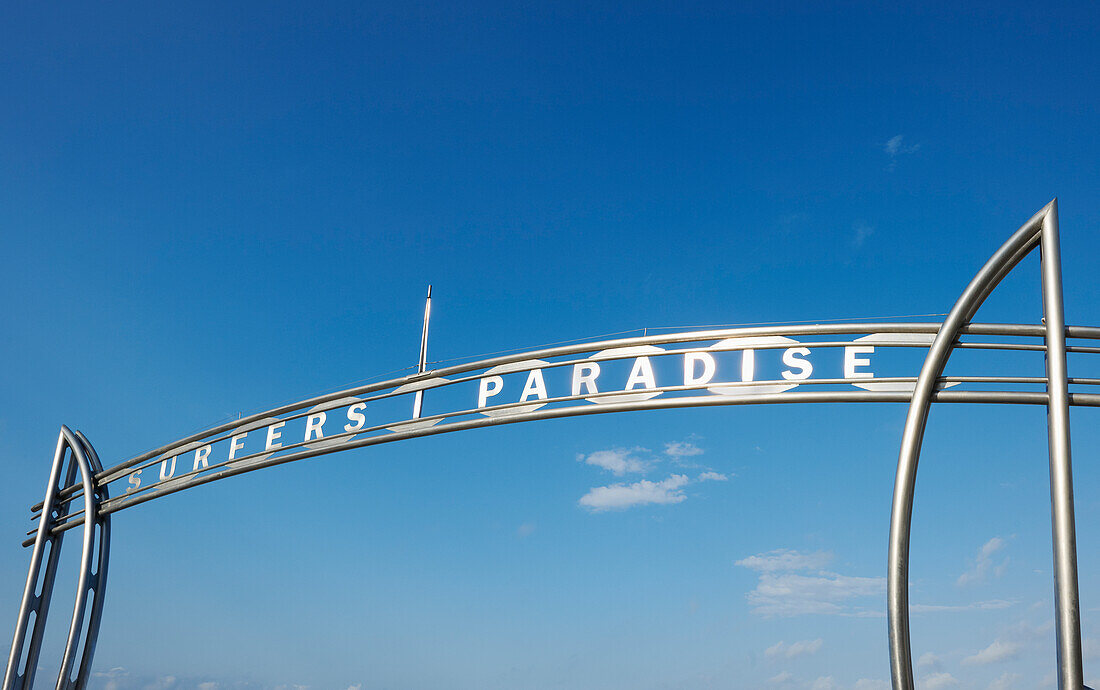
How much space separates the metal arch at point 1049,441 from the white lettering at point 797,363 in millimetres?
1106

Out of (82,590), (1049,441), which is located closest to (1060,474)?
(1049,441)

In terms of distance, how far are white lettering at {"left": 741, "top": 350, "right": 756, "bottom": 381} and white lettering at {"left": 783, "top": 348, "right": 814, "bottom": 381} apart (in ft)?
0.85

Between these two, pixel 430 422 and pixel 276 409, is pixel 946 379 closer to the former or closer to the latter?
pixel 430 422

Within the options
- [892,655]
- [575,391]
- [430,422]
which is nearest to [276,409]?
[430,422]

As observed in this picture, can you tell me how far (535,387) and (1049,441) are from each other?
4.28m

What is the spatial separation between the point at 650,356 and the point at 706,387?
0.60 metres

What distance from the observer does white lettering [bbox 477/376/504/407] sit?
837 cm

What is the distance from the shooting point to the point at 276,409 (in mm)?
9695

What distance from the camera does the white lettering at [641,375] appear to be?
764 cm

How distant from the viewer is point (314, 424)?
948 centimetres

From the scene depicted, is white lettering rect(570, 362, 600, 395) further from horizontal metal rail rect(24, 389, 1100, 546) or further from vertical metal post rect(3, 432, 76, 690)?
vertical metal post rect(3, 432, 76, 690)

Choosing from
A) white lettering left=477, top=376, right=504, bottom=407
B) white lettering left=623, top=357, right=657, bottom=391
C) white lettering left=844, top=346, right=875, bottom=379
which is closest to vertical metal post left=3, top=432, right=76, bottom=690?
white lettering left=477, top=376, right=504, bottom=407

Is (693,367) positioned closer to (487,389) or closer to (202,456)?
(487,389)

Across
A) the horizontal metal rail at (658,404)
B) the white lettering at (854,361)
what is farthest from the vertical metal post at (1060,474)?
the white lettering at (854,361)
